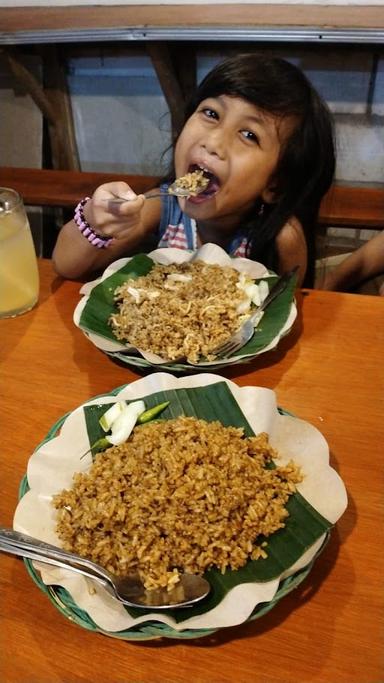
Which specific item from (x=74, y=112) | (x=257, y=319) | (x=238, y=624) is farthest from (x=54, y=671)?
(x=74, y=112)

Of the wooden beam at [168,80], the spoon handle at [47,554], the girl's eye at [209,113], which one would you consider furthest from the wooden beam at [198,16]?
the spoon handle at [47,554]

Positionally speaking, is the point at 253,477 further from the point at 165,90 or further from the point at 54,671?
the point at 165,90

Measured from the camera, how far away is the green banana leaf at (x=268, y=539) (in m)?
0.97

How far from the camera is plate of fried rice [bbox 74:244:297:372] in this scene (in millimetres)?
1519

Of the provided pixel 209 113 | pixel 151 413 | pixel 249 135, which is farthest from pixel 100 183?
pixel 151 413

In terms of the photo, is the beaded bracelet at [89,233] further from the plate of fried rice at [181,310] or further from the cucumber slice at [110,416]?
the cucumber slice at [110,416]

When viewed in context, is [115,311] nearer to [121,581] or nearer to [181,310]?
[181,310]

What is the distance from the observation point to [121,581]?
97 centimetres

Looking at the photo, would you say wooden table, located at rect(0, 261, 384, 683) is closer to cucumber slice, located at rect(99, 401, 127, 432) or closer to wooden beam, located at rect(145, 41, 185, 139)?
cucumber slice, located at rect(99, 401, 127, 432)

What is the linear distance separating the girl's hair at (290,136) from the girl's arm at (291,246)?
1.0 inches

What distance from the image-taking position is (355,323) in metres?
1.67

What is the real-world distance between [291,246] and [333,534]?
54.4 inches

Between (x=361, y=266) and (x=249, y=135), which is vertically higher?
(x=249, y=135)

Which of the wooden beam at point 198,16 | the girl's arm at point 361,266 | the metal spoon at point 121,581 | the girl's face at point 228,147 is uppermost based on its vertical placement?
the wooden beam at point 198,16
